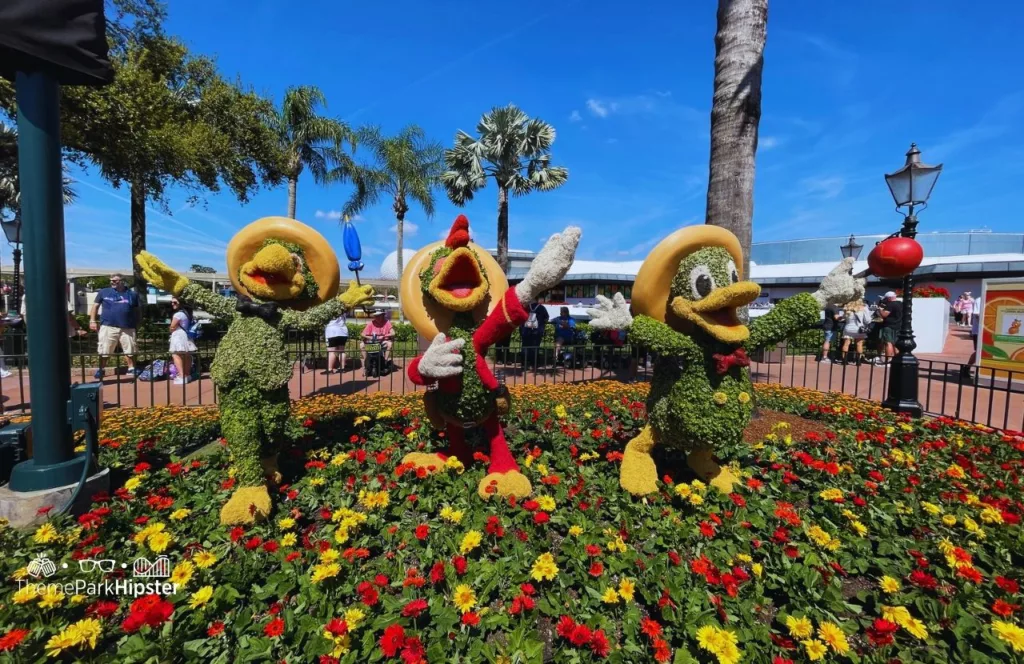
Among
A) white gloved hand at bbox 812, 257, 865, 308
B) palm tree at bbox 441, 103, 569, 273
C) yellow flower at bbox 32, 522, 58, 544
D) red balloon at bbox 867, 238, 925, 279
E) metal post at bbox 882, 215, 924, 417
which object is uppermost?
palm tree at bbox 441, 103, 569, 273

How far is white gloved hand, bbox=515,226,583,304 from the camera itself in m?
2.51

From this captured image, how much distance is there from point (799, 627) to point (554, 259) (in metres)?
1.94

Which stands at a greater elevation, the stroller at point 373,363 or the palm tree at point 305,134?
the palm tree at point 305,134

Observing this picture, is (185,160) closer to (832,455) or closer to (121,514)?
(121,514)

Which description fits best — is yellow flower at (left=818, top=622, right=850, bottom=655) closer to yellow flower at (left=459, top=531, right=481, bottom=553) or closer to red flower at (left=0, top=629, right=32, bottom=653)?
yellow flower at (left=459, top=531, right=481, bottom=553)

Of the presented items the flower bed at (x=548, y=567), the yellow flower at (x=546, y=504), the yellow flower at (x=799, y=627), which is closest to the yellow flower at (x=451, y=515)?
the flower bed at (x=548, y=567)

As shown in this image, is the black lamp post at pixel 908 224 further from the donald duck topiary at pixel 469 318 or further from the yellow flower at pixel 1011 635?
the donald duck topiary at pixel 469 318

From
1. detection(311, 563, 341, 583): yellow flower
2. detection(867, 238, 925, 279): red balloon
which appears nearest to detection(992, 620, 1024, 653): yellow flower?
detection(867, 238, 925, 279): red balloon

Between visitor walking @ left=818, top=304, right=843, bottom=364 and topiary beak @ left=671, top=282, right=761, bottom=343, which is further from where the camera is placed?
visitor walking @ left=818, top=304, right=843, bottom=364

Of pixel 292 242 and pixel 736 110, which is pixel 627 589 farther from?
pixel 736 110

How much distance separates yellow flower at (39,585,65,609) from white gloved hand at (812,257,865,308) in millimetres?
3949

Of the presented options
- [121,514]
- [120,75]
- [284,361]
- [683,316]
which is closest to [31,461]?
[121,514]

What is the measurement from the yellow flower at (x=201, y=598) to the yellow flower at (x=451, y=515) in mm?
1088

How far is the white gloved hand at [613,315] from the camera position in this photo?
2.87 metres
